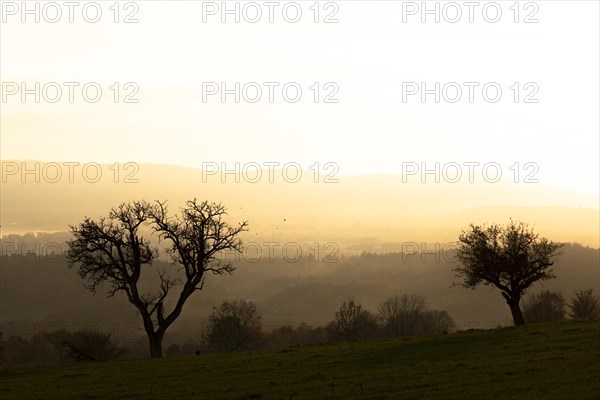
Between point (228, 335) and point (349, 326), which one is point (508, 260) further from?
point (349, 326)

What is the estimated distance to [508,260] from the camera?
7038cm

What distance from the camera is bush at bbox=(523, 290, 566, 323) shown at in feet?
521

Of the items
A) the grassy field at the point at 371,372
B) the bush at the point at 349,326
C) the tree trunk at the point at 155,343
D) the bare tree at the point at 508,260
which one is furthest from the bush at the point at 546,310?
the tree trunk at the point at 155,343

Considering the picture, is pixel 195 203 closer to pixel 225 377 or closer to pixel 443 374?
pixel 225 377

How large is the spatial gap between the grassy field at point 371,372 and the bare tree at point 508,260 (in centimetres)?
1194

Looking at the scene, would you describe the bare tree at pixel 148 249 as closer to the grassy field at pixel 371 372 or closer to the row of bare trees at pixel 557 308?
the grassy field at pixel 371 372

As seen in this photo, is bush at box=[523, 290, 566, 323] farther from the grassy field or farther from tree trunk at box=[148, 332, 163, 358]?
tree trunk at box=[148, 332, 163, 358]

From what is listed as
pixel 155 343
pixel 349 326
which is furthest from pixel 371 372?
pixel 349 326

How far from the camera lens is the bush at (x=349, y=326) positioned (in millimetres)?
158625

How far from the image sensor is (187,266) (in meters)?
65.2

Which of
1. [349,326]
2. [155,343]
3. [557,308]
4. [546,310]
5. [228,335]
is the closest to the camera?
[155,343]

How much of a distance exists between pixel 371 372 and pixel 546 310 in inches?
5106

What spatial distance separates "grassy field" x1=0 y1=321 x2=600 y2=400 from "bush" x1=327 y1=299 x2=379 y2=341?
102 m

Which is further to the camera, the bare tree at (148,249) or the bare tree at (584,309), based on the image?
the bare tree at (584,309)
